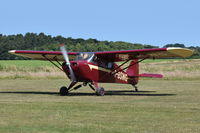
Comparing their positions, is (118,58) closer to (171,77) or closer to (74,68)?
(74,68)

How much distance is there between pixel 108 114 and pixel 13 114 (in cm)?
240

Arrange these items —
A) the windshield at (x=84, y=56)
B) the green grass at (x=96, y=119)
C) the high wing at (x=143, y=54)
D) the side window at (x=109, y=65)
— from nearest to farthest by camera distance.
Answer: the green grass at (x=96, y=119) → the high wing at (x=143, y=54) → the windshield at (x=84, y=56) → the side window at (x=109, y=65)

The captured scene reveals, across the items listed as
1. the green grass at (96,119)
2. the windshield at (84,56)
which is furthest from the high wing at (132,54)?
the green grass at (96,119)

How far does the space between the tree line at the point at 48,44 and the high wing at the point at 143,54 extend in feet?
171

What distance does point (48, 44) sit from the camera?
317 ft

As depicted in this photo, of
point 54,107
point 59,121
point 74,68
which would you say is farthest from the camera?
point 74,68

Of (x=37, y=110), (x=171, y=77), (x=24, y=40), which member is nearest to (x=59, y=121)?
(x=37, y=110)

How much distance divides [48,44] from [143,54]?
7742 cm

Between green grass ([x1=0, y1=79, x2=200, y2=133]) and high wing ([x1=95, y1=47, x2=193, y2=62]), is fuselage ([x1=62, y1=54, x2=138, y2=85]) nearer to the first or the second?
high wing ([x1=95, y1=47, x2=193, y2=62])

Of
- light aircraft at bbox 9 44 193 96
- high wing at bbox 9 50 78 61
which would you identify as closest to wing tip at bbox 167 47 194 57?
light aircraft at bbox 9 44 193 96

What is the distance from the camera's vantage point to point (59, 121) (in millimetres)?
10516

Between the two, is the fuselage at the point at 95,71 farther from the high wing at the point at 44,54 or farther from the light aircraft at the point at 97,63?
the high wing at the point at 44,54

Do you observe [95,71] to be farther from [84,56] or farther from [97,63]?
[84,56]

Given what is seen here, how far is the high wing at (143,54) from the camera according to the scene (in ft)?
62.5
